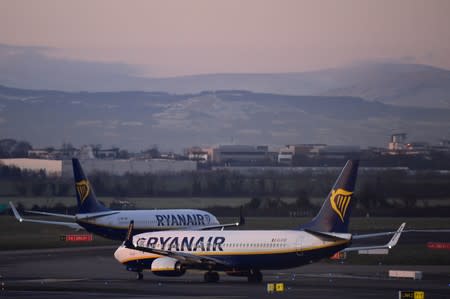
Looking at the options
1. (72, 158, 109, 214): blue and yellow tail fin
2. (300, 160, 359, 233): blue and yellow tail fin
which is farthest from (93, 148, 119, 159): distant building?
(300, 160, 359, 233): blue and yellow tail fin

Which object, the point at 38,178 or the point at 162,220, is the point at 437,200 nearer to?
the point at 162,220

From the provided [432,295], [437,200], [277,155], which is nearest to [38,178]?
[437,200]

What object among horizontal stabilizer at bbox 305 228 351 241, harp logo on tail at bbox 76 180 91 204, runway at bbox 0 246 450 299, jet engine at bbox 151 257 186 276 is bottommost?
runway at bbox 0 246 450 299

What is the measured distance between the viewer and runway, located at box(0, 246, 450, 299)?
154 feet

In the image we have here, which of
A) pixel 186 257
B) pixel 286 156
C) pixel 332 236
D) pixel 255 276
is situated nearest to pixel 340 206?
pixel 332 236

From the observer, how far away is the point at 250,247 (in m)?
53.2

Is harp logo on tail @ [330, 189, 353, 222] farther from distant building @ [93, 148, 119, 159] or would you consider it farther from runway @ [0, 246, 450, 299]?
distant building @ [93, 148, 119, 159]

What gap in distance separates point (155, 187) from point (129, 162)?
3734 centimetres

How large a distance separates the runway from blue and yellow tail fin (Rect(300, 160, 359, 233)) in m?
2.70

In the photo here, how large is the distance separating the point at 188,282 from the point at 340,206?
28.5 feet

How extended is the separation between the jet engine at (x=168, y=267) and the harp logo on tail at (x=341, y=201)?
839 cm

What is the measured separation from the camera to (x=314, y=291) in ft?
158

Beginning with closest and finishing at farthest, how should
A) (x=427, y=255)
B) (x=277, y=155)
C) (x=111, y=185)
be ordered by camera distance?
1. (x=427, y=255)
2. (x=111, y=185)
3. (x=277, y=155)

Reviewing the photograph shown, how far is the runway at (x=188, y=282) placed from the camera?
4706 centimetres
